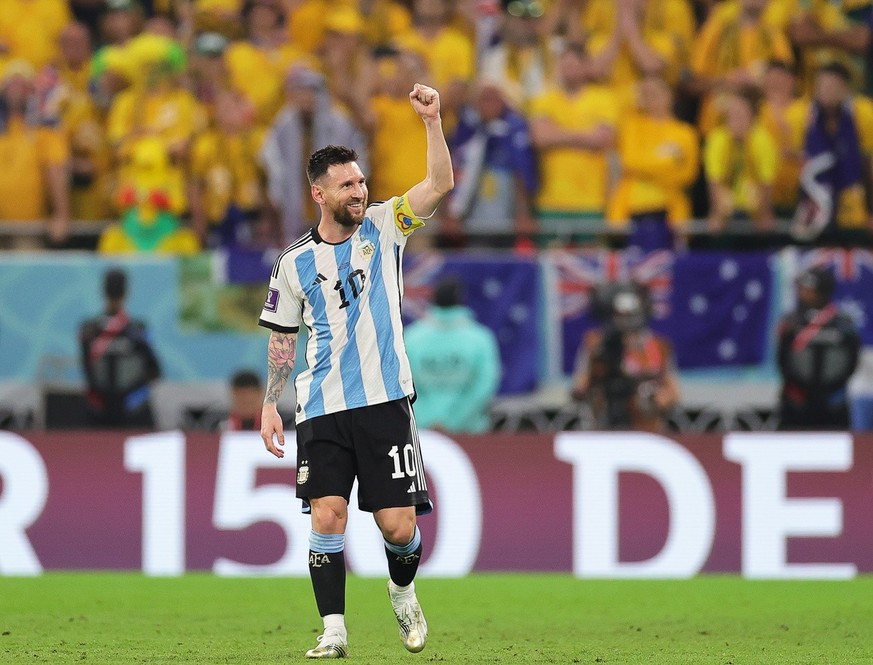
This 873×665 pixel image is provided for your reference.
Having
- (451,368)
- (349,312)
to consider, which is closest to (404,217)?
(349,312)

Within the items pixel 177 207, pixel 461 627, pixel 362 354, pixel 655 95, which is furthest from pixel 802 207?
pixel 362 354

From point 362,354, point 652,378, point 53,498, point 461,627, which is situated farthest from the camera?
point 652,378

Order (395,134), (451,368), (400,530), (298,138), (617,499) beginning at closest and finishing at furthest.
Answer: (400,530)
(617,499)
(451,368)
(298,138)
(395,134)

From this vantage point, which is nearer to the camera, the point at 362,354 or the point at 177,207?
the point at 362,354

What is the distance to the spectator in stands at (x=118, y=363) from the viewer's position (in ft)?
41.2

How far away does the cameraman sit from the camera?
1224cm

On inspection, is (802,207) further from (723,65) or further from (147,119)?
(147,119)

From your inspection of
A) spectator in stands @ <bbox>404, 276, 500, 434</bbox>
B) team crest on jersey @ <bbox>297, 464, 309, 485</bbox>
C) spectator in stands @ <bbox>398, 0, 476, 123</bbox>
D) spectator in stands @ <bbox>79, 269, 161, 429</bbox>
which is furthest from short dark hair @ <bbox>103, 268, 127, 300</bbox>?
team crest on jersey @ <bbox>297, 464, 309, 485</bbox>

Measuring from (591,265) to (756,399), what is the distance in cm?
177

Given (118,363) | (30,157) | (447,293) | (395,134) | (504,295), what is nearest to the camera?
(447,293)

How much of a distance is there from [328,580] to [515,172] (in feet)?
24.0

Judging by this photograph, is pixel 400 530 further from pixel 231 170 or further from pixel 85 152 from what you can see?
pixel 85 152

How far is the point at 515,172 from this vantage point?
13.5 m

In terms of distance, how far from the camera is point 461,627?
812cm
